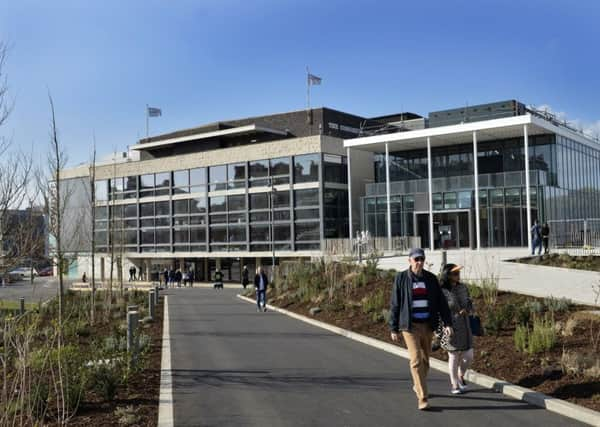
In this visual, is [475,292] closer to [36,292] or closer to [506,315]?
[506,315]

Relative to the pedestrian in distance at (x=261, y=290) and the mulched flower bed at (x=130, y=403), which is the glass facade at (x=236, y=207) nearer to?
the pedestrian in distance at (x=261, y=290)

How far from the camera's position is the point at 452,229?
41.2 metres

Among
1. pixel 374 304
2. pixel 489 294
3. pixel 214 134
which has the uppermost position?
pixel 214 134

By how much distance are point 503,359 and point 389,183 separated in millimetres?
34437

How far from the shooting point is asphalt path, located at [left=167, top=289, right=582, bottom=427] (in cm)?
671

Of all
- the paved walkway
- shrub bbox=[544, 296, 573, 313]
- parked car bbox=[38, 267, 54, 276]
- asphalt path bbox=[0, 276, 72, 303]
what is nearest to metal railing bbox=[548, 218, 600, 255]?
→ the paved walkway

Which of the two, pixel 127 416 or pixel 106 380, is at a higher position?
pixel 106 380

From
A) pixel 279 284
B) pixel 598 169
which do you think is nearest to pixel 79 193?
pixel 279 284

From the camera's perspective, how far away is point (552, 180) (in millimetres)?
38312

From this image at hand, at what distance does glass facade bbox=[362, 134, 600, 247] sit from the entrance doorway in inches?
2.8

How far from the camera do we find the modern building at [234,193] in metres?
47.2

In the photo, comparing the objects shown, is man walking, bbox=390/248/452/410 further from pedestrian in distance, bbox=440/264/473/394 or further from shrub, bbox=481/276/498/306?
shrub, bbox=481/276/498/306

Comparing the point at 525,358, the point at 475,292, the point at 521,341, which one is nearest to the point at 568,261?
the point at 475,292

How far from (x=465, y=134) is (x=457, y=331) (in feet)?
111
